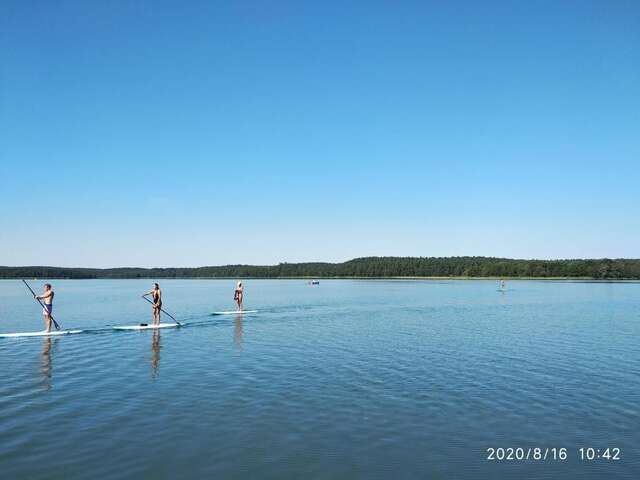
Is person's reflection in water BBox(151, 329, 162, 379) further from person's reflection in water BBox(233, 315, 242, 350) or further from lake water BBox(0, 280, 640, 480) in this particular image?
person's reflection in water BBox(233, 315, 242, 350)

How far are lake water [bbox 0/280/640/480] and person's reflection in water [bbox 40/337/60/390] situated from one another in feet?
0.27

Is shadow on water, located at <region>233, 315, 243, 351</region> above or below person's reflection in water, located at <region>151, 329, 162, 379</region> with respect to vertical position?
above

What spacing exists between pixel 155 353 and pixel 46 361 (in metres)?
4.02

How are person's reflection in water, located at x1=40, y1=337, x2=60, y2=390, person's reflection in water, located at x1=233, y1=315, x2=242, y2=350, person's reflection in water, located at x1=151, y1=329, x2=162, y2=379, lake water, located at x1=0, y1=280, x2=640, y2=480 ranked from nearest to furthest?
1. lake water, located at x1=0, y1=280, x2=640, y2=480
2. person's reflection in water, located at x1=40, y1=337, x2=60, y2=390
3. person's reflection in water, located at x1=151, y1=329, x2=162, y2=379
4. person's reflection in water, located at x1=233, y1=315, x2=242, y2=350

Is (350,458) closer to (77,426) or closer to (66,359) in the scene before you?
(77,426)

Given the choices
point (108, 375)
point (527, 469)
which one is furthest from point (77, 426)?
point (527, 469)

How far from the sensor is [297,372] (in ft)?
55.9

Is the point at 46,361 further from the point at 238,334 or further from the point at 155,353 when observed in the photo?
the point at 238,334

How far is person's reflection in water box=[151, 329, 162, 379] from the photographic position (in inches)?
680

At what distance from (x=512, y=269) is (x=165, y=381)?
633 feet

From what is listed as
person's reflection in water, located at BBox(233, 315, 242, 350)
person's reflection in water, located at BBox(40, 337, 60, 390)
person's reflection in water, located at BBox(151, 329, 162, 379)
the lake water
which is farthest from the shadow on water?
person's reflection in water, located at BBox(40, 337, 60, 390)

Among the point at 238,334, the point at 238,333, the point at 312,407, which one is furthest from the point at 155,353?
the point at 312,407

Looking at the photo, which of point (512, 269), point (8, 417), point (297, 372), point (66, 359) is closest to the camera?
point (8, 417)

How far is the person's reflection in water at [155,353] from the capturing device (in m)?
17.3
